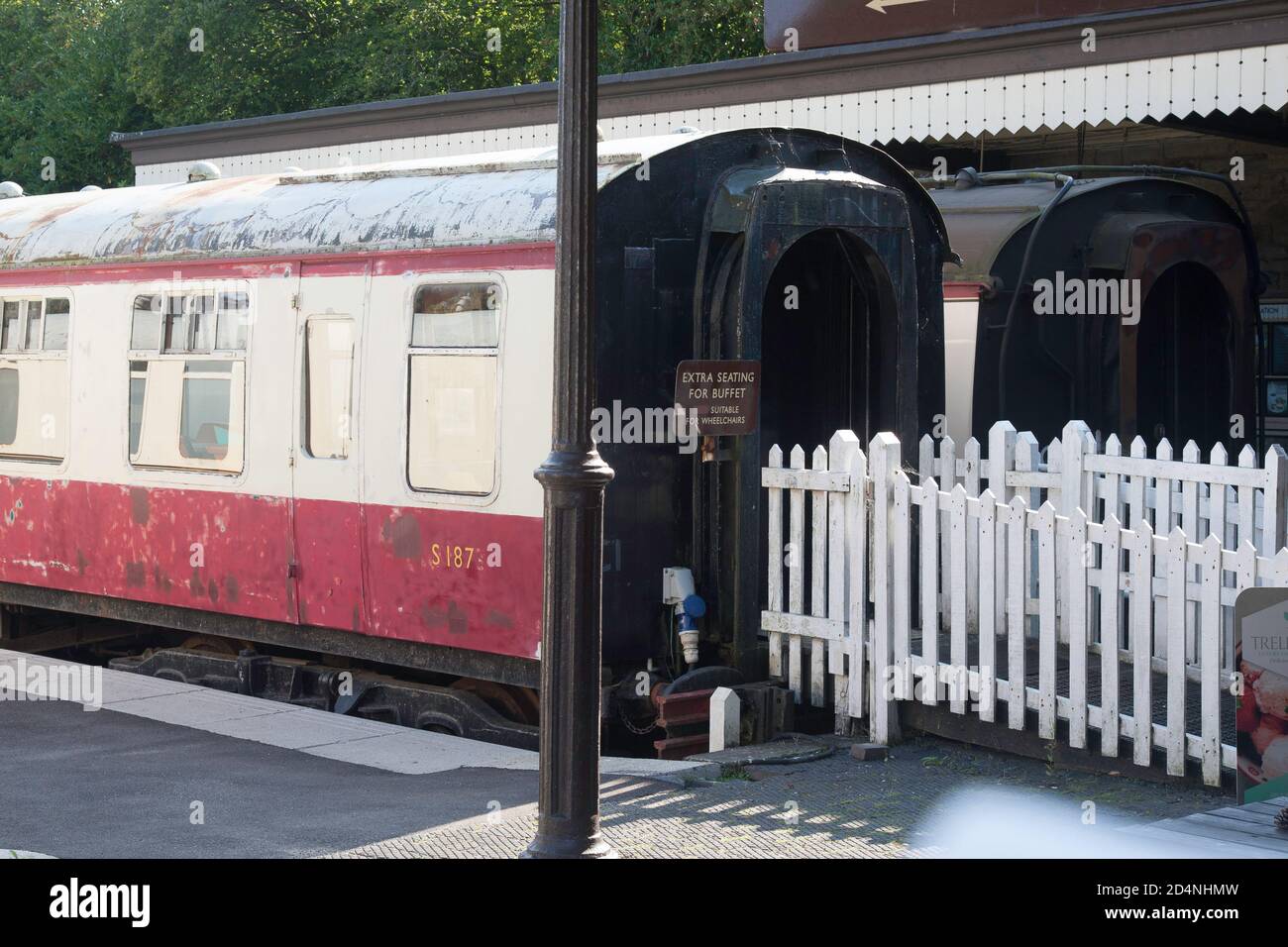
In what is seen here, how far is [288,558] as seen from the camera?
1025 centimetres

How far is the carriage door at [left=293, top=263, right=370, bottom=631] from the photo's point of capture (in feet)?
32.3

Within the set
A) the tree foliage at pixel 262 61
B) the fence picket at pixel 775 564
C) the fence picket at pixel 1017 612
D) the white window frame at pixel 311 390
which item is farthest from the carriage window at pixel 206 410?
the tree foliage at pixel 262 61

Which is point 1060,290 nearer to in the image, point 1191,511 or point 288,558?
point 1191,511

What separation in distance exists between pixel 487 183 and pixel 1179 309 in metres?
5.90

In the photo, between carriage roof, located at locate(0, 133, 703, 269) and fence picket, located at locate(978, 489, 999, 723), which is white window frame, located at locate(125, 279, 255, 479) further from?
fence picket, located at locate(978, 489, 999, 723)

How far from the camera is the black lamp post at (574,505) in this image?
217 inches

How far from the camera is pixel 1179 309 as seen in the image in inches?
500

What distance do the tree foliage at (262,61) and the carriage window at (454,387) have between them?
72.6 ft

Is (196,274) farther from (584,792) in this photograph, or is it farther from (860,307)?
(584,792)

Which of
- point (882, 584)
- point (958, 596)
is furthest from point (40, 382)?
point (958, 596)

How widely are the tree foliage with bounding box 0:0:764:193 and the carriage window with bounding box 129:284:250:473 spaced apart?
67.7 feet

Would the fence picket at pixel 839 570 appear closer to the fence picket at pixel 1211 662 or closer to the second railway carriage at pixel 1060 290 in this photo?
the fence picket at pixel 1211 662
